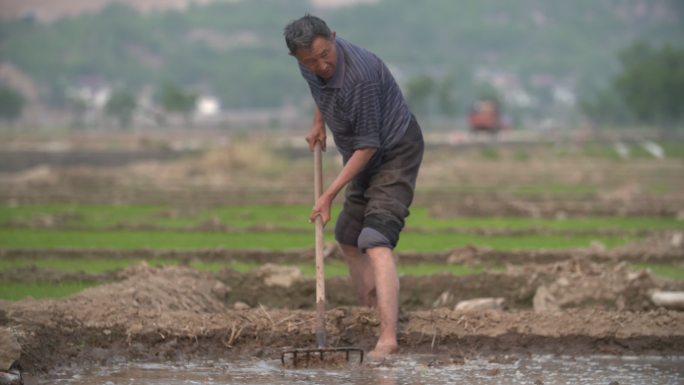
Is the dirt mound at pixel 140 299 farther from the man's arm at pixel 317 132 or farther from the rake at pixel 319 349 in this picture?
the man's arm at pixel 317 132

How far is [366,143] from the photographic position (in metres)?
8.26

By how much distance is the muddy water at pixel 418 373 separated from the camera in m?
7.91

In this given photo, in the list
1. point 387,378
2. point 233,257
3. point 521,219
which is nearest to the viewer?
point 387,378

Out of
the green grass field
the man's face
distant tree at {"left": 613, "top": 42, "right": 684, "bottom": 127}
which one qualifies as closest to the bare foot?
the man's face

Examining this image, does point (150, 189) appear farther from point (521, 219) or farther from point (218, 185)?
Answer: point (521, 219)

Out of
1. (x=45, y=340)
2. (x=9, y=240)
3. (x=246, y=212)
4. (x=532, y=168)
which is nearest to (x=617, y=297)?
(x=45, y=340)

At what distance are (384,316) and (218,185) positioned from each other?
22608 millimetres

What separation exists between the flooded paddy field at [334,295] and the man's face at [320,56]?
1841 millimetres

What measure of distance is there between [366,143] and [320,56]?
622 mm

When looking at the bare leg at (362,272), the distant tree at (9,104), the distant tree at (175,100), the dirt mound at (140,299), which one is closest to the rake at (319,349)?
the bare leg at (362,272)

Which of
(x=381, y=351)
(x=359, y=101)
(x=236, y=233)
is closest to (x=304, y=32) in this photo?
(x=359, y=101)

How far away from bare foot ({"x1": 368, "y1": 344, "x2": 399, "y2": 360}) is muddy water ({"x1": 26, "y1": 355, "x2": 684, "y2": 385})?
83 mm

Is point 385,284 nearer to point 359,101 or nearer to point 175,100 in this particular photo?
point 359,101

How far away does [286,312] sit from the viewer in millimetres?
9336
